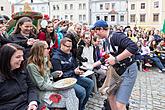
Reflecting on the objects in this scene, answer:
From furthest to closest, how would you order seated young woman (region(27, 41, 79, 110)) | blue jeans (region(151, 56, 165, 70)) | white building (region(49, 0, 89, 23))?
white building (region(49, 0, 89, 23)) < blue jeans (region(151, 56, 165, 70)) < seated young woman (region(27, 41, 79, 110))

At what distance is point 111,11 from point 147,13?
9.08 m

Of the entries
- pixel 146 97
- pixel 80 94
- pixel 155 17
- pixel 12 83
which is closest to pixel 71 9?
pixel 155 17

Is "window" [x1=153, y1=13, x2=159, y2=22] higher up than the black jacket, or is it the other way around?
"window" [x1=153, y1=13, x2=159, y2=22]

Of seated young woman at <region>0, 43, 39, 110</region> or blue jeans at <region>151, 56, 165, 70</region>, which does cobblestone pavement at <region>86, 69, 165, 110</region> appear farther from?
seated young woman at <region>0, 43, 39, 110</region>

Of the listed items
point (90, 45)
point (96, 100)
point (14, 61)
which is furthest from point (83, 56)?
point (14, 61)

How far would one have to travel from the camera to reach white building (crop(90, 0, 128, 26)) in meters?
66.9

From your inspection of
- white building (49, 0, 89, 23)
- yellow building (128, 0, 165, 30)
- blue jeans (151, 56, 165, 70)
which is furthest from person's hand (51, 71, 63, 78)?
white building (49, 0, 89, 23)

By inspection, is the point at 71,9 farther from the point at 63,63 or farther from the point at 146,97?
the point at 63,63

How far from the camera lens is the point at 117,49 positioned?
4500 mm

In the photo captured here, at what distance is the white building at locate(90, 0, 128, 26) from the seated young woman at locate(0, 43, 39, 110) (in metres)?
63.5

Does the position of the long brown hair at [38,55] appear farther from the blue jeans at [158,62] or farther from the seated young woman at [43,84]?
the blue jeans at [158,62]

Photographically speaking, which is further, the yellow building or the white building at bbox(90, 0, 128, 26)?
the white building at bbox(90, 0, 128, 26)

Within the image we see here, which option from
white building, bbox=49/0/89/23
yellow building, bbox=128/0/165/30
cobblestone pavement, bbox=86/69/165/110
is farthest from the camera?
white building, bbox=49/0/89/23

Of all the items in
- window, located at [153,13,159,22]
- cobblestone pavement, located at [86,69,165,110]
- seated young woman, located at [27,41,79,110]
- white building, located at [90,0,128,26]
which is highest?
white building, located at [90,0,128,26]
